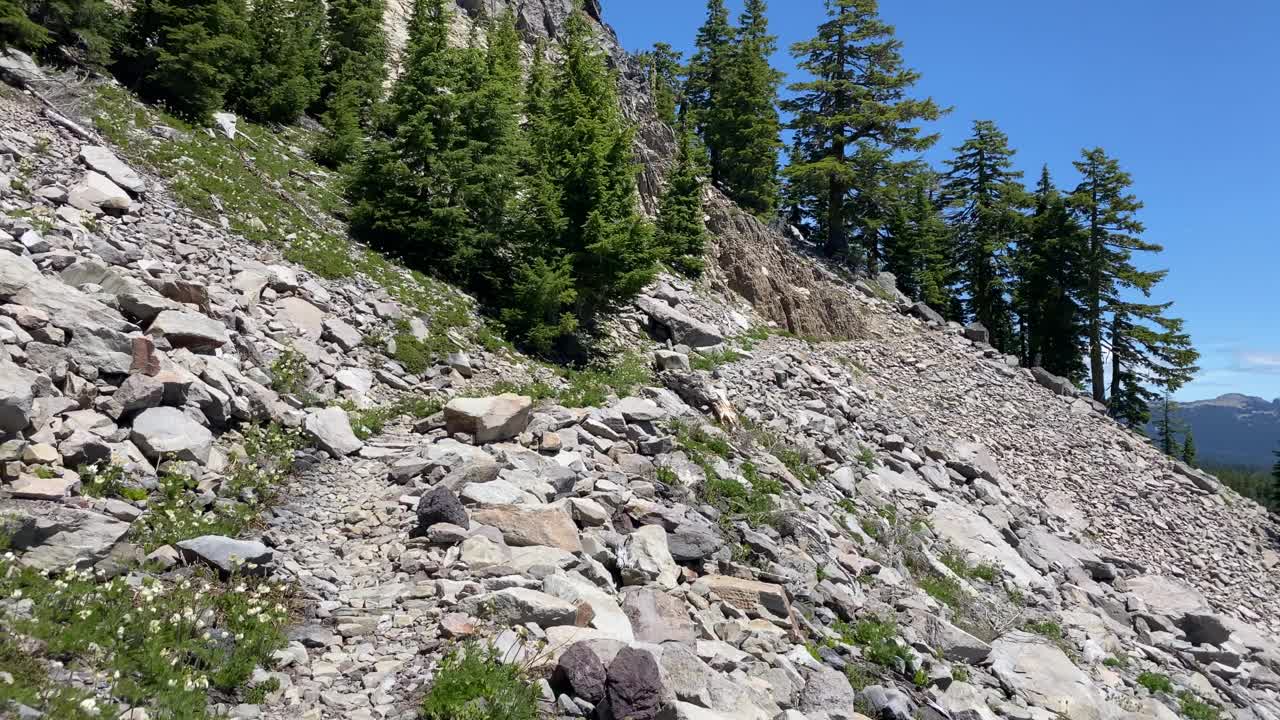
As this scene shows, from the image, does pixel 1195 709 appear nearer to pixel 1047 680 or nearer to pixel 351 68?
pixel 1047 680

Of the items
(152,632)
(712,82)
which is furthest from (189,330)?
(712,82)

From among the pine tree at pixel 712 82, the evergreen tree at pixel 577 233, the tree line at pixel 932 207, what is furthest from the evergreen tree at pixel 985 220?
the evergreen tree at pixel 577 233

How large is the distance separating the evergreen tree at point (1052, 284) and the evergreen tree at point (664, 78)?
2146 centimetres

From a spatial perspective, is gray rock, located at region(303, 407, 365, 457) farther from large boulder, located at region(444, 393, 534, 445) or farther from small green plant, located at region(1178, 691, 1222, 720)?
small green plant, located at region(1178, 691, 1222, 720)

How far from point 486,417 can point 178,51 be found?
15328 millimetres

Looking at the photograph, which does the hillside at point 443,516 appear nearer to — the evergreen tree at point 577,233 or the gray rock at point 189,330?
the gray rock at point 189,330

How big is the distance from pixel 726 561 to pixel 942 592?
17.2ft

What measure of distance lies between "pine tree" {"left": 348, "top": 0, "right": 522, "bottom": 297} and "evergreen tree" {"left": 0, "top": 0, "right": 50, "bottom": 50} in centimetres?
704

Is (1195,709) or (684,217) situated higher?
(684,217)

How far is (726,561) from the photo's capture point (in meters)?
9.27

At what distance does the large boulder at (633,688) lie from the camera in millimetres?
5520

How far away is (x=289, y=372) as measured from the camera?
1085cm

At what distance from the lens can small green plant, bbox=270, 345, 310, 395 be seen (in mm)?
10500

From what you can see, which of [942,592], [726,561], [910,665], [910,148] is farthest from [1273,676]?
[910,148]
